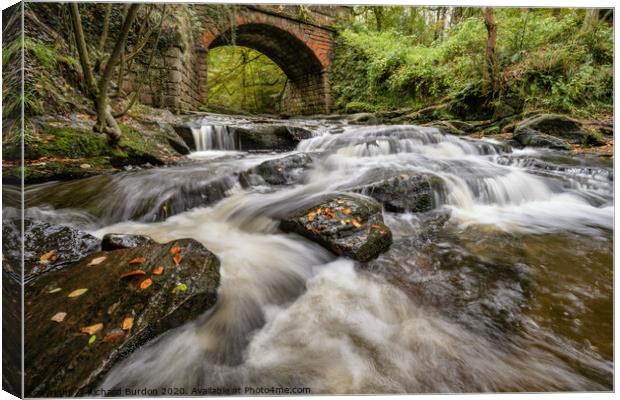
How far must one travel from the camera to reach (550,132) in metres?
5.30

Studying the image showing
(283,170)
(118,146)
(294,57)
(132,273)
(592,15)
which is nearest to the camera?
(132,273)

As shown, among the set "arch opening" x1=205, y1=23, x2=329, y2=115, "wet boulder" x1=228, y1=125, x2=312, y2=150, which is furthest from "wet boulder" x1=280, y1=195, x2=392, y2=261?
"arch opening" x1=205, y1=23, x2=329, y2=115

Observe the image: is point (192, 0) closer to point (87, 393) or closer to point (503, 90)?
point (87, 393)

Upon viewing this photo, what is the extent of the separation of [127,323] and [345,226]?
153 cm

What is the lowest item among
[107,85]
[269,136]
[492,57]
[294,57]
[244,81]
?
[269,136]

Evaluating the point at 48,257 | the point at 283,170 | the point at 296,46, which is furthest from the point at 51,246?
the point at 296,46

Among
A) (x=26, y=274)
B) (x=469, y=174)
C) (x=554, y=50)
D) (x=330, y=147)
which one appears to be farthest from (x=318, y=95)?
(x=26, y=274)

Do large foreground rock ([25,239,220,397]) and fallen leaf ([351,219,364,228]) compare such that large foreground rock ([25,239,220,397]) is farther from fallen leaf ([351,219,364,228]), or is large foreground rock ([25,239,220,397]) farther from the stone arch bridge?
the stone arch bridge

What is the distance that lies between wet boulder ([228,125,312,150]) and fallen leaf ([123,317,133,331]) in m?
5.18

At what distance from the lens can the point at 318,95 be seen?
33.1 feet

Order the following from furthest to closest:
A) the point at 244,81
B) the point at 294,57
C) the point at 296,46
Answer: the point at 244,81 → the point at 294,57 → the point at 296,46

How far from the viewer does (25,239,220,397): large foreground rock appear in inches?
43.4

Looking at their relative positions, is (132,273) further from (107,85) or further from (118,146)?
(118,146)

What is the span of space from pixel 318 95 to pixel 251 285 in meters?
9.28
